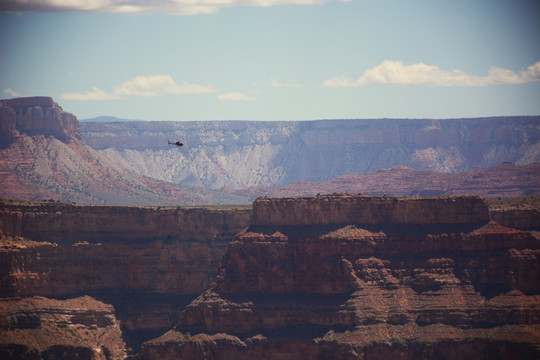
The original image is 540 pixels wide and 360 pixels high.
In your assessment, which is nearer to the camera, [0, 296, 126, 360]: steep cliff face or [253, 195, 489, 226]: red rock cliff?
[0, 296, 126, 360]: steep cliff face

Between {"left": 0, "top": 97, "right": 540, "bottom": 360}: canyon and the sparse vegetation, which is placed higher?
the sparse vegetation

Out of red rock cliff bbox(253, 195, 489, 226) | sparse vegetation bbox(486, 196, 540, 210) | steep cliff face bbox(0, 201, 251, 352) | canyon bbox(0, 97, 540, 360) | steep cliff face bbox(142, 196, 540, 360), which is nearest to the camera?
steep cliff face bbox(142, 196, 540, 360)

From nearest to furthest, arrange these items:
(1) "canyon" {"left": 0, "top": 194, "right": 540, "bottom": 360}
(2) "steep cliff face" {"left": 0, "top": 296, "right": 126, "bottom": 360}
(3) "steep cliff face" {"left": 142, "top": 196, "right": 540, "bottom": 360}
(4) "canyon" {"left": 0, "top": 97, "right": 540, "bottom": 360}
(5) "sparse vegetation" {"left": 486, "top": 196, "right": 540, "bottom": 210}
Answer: (3) "steep cliff face" {"left": 142, "top": 196, "right": 540, "bottom": 360}
(4) "canyon" {"left": 0, "top": 97, "right": 540, "bottom": 360}
(1) "canyon" {"left": 0, "top": 194, "right": 540, "bottom": 360}
(2) "steep cliff face" {"left": 0, "top": 296, "right": 126, "bottom": 360}
(5) "sparse vegetation" {"left": 486, "top": 196, "right": 540, "bottom": 210}

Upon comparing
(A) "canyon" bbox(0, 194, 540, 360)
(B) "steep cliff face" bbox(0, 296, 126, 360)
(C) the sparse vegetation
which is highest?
(C) the sparse vegetation

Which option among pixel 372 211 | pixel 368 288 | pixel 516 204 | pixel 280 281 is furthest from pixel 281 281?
pixel 516 204

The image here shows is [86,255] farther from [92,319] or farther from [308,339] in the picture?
[308,339]

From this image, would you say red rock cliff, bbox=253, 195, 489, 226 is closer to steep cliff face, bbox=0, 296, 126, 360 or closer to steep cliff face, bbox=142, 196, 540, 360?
steep cliff face, bbox=142, 196, 540, 360

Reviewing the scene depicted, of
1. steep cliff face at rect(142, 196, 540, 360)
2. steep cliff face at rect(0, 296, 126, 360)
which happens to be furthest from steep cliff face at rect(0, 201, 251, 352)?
steep cliff face at rect(142, 196, 540, 360)

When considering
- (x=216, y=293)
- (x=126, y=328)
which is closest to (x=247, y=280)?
(x=216, y=293)
